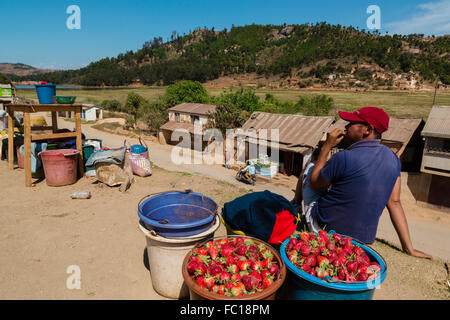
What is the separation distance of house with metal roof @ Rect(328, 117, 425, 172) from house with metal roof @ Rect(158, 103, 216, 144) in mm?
11800

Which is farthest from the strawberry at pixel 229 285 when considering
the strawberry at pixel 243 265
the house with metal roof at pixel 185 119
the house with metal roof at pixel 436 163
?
the house with metal roof at pixel 185 119

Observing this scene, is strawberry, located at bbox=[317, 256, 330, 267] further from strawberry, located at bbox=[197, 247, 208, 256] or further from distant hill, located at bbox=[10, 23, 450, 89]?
distant hill, located at bbox=[10, 23, 450, 89]

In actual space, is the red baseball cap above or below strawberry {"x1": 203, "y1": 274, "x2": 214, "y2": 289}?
above

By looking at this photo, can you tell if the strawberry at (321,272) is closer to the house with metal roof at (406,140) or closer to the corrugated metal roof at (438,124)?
the house with metal roof at (406,140)

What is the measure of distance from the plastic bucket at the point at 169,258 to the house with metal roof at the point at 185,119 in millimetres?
21494

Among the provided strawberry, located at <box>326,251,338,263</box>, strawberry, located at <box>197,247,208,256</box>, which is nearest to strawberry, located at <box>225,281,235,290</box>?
strawberry, located at <box>197,247,208,256</box>

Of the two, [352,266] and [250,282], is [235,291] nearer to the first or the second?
[250,282]

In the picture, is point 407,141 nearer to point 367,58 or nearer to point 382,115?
point 382,115

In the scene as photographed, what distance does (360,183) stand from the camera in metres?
2.72

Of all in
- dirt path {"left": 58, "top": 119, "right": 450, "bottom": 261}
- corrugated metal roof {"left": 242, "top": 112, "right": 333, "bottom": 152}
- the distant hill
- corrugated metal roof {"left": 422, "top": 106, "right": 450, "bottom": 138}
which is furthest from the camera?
the distant hill

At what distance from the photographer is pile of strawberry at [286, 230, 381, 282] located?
7.52 feet

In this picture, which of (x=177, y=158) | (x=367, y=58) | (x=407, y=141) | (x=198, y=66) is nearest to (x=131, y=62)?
(x=198, y=66)

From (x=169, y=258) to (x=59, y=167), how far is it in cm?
614

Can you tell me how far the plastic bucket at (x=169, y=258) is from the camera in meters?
3.02
